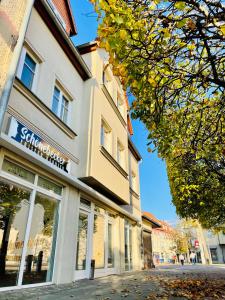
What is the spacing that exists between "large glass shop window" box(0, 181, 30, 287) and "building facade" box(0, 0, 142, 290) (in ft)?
0.07

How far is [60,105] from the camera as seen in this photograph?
28.6 ft

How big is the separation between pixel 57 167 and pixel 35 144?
99 cm

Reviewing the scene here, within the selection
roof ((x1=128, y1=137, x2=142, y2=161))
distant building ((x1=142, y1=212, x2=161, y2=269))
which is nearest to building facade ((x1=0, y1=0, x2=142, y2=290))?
roof ((x1=128, y1=137, x2=142, y2=161))

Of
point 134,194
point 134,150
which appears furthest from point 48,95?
point 134,150

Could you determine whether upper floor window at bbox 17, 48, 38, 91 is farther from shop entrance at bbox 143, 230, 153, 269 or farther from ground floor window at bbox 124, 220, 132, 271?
shop entrance at bbox 143, 230, 153, 269

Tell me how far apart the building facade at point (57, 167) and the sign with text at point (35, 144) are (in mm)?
29

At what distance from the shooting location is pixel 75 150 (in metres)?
8.92

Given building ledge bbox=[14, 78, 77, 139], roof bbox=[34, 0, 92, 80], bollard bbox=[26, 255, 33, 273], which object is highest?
roof bbox=[34, 0, 92, 80]

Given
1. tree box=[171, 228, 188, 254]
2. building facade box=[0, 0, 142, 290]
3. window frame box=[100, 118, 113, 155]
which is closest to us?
building facade box=[0, 0, 142, 290]

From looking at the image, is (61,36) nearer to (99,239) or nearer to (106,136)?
(106,136)

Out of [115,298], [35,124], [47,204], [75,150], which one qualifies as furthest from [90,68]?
[115,298]

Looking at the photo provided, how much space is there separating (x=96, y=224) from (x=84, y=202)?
4.59 ft

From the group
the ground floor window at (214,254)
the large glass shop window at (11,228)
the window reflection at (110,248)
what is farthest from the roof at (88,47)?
the ground floor window at (214,254)

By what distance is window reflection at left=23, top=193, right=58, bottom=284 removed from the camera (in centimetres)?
604
